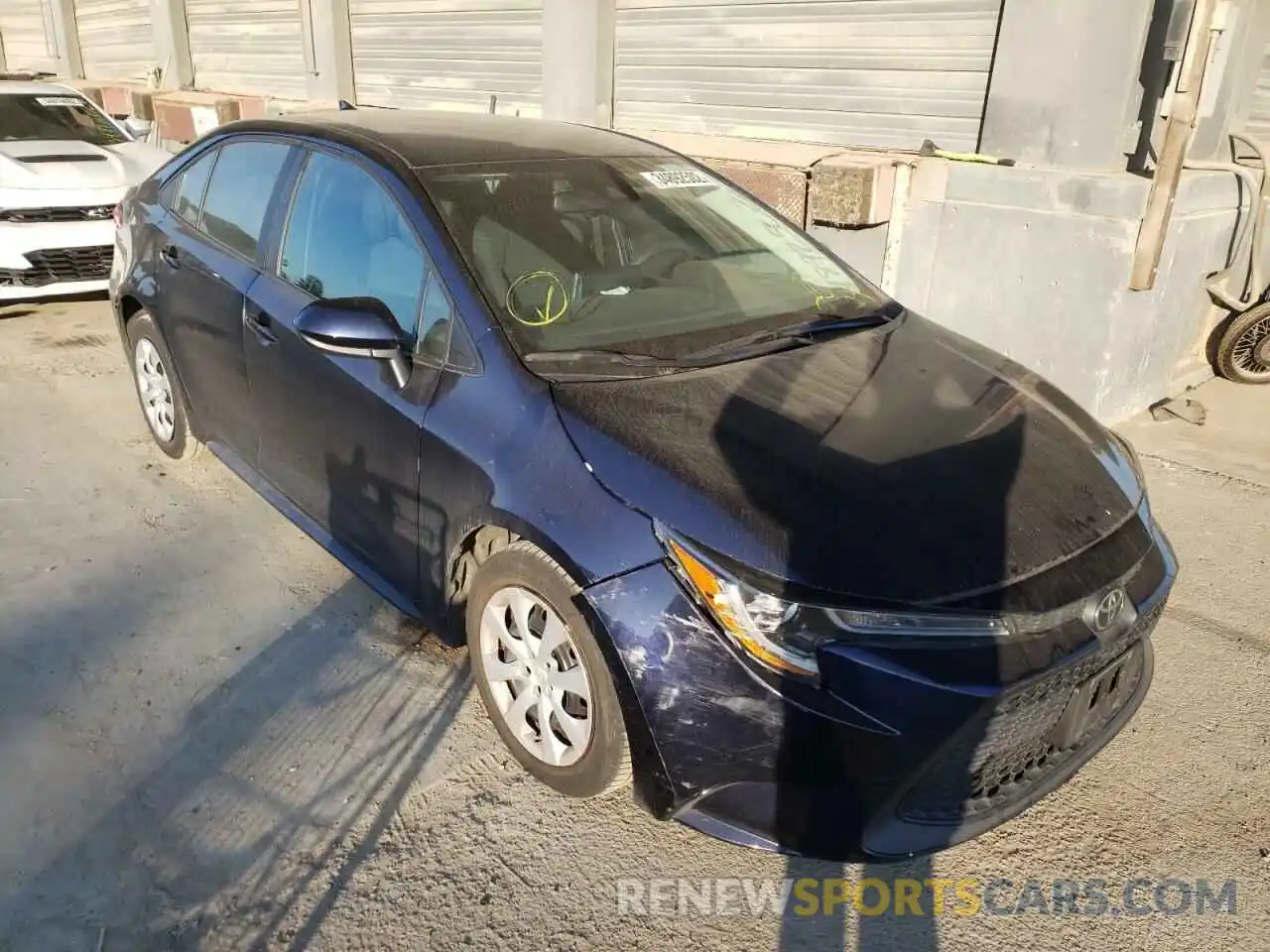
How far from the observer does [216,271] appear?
3709mm

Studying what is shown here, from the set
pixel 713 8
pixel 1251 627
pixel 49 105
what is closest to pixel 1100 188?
pixel 1251 627

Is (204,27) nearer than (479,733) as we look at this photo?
No

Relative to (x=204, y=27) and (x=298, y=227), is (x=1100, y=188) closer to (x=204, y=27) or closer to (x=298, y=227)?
(x=298, y=227)

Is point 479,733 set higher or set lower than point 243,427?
lower

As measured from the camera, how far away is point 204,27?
13.0m

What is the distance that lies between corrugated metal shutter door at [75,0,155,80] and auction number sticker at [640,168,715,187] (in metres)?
13.4

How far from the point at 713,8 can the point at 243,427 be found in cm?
505

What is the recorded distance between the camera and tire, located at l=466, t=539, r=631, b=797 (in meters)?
2.33

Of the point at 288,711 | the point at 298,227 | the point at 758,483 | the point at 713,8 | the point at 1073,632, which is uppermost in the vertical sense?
the point at 713,8

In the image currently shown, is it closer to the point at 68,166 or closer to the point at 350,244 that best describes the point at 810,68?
the point at 350,244

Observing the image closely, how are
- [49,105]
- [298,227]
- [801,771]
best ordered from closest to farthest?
[801,771] → [298,227] → [49,105]

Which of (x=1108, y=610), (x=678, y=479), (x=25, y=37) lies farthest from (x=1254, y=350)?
(x=25, y=37)

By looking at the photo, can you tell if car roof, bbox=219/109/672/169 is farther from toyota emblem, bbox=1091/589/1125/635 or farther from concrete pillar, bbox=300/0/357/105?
concrete pillar, bbox=300/0/357/105

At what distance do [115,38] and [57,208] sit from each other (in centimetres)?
1080
